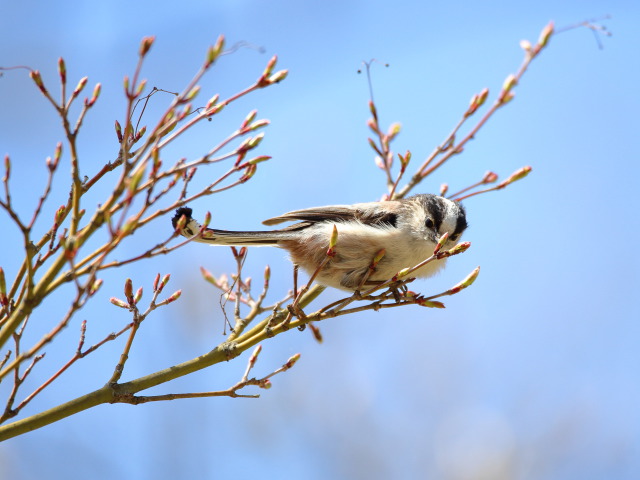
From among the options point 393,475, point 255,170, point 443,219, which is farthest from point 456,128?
point 393,475

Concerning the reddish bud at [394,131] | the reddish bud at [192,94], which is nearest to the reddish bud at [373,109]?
the reddish bud at [394,131]

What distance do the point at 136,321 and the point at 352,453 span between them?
3.44 metres

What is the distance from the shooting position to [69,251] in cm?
176

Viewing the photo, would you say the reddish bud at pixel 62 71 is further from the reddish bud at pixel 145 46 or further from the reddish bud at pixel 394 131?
the reddish bud at pixel 394 131

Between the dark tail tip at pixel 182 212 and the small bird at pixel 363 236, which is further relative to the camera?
the small bird at pixel 363 236

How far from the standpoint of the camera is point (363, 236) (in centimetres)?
358

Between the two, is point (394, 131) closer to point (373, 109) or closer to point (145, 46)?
point (373, 109)

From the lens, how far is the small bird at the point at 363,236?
11.6 ft

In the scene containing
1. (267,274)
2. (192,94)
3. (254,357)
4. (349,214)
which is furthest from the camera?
(349,214)

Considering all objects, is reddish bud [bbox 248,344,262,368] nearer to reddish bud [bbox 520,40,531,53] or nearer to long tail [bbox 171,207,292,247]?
long tail [bbox 171,207,292,247]

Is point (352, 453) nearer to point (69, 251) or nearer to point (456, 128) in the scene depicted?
point (456, 128)

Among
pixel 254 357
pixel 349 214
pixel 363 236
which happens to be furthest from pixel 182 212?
pixel 349 214

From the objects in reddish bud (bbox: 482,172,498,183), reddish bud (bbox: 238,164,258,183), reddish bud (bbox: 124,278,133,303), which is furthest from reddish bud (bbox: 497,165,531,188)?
reddish bud (bbox: 124,278,133,303)

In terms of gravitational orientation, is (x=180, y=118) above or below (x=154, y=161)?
above
